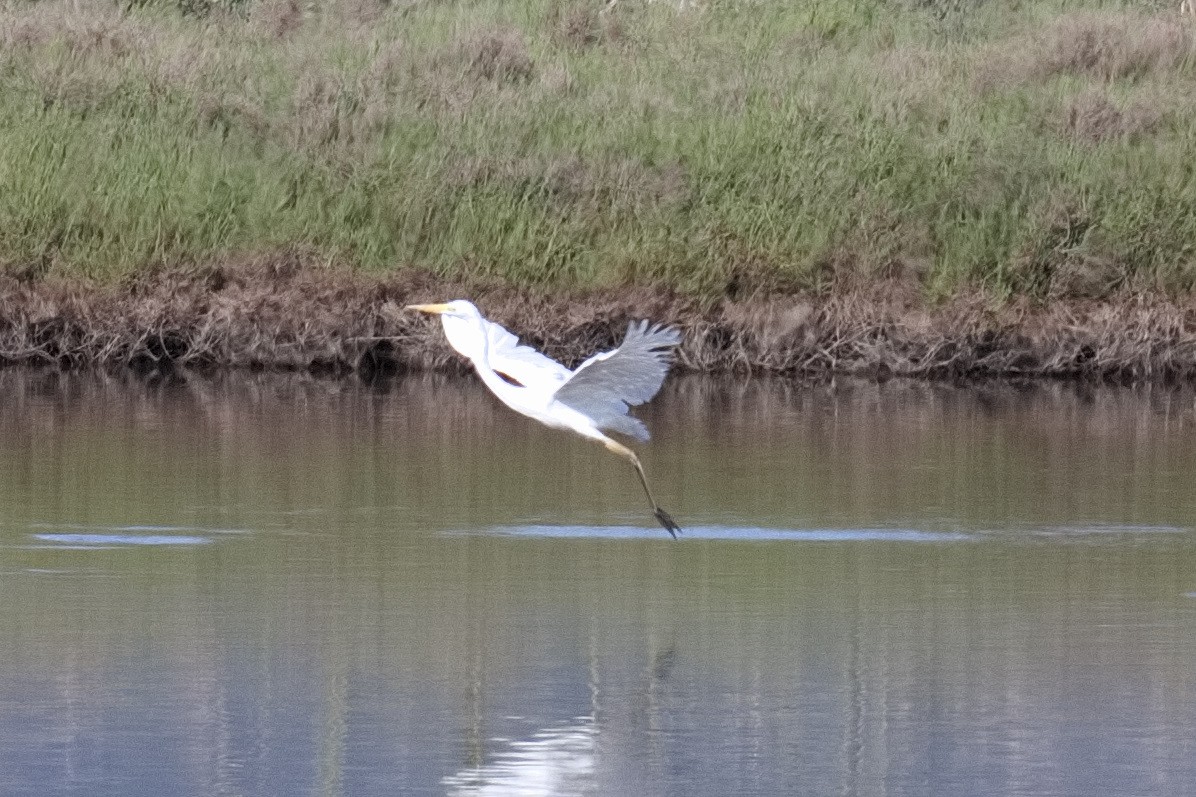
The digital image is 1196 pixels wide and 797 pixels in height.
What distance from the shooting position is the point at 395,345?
599 inches

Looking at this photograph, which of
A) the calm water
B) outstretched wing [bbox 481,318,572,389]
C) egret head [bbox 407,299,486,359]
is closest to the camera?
the calm water

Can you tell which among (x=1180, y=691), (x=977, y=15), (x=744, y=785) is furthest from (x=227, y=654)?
(x=977, y=15)

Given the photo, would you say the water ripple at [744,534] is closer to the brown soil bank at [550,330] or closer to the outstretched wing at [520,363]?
the outstretched wing at [520,363]

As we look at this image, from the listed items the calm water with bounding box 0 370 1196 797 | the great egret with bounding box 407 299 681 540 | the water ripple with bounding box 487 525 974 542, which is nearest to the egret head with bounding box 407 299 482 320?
the great egret with bounding box 407 299 681 540

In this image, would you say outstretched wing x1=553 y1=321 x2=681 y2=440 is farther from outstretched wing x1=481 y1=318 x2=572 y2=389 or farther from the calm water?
the calm water

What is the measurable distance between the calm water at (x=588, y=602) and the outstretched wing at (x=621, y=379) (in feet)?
1.81

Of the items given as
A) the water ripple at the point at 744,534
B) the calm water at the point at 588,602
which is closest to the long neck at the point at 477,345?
the calm water at the point at 588,602

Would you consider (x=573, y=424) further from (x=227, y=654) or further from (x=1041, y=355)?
(x=1041, y=355)

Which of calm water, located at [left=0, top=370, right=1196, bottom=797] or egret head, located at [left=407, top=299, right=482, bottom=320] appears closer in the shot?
calm water, located at [left=0, top=370, right=1196, bottom=797]

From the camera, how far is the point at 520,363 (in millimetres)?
9047

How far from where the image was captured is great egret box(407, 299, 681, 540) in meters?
8.51

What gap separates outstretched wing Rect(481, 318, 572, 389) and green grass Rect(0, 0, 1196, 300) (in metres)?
6.41

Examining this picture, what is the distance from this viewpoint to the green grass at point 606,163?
15812 mm

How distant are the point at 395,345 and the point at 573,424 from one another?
20.8 feet
